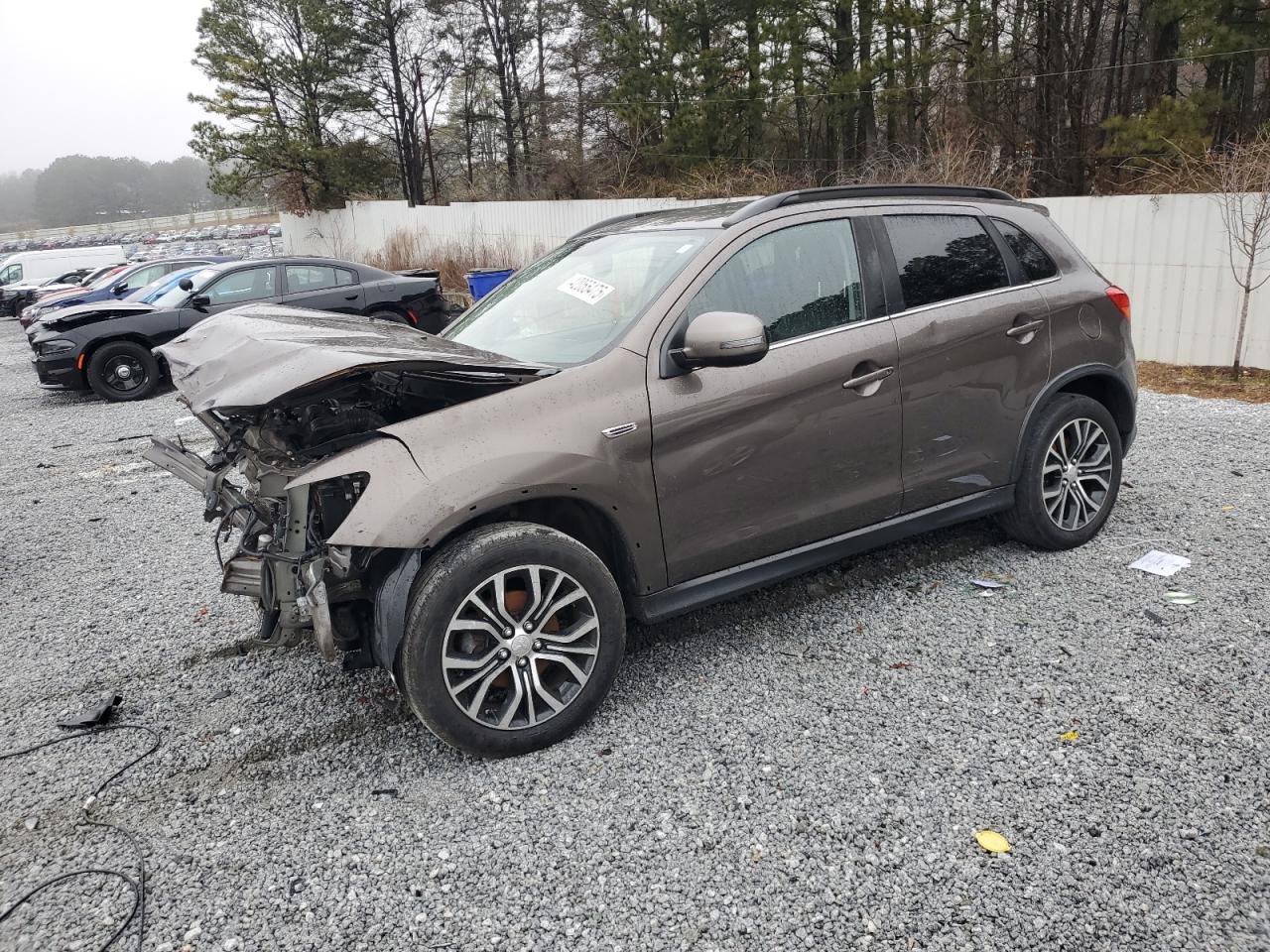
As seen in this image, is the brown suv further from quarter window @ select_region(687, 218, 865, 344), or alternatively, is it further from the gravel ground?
the gravel ground

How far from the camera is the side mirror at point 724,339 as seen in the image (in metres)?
3.14

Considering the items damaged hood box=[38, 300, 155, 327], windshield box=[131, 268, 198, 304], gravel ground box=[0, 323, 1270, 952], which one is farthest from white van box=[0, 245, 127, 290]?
gravel ground box=[0, 323, 1270, 952]

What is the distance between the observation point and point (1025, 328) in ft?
13.8

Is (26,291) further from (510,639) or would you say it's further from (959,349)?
(959,349)

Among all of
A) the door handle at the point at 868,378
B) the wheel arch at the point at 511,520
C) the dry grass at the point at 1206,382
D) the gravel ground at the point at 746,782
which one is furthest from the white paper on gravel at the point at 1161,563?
the dry grass at the point at 1206,382

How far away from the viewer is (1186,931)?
2260mm

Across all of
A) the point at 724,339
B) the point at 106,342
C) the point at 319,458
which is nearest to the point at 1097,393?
the point at 724,339

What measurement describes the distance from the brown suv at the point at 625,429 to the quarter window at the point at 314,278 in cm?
896

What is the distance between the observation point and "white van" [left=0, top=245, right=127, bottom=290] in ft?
97.1

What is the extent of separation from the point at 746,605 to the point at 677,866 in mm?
1818

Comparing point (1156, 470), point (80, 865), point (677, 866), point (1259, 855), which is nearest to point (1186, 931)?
point (1259, 855)

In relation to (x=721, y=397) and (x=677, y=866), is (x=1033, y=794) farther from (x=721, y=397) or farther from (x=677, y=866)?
(x=721, y=397)

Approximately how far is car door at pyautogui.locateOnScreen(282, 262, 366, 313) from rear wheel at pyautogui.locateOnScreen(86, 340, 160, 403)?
6.38 feet

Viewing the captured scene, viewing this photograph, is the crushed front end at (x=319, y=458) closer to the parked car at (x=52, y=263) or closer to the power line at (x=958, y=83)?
the power line at (x=958, y=83)
